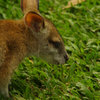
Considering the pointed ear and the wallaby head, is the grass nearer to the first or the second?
the wallaby head

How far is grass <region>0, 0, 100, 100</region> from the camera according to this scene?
5.96 meters

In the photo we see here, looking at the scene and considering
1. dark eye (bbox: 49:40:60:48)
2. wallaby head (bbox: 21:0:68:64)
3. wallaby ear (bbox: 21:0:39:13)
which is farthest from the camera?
wallaby ear (bbox: 21:0:39:13)

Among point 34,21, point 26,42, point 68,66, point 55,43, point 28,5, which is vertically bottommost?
point 68,66

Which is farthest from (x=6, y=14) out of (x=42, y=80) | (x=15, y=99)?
(x=15, y=99)

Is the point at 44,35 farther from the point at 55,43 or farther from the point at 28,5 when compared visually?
the point at 28,5

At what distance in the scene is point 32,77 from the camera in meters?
6.34

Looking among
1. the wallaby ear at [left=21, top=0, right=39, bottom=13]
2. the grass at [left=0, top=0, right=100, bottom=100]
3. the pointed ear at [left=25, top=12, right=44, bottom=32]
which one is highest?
the wallaby ear at [left=21, top=0, right=39, bottom=13]

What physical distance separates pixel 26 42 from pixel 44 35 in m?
0.35

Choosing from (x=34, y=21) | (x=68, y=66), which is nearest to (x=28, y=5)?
(x=34, y=21)

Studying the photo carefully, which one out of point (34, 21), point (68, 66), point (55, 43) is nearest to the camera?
point (34, 21)

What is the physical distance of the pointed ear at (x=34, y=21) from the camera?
5.38 metres

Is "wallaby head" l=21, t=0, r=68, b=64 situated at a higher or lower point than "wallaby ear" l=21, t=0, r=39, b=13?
lower

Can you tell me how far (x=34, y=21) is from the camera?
5520 millimetres

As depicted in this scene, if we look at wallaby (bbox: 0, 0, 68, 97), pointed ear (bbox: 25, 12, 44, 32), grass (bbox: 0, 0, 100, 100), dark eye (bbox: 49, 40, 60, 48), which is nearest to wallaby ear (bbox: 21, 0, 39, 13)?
wallaby (bbox: 0, 0, 68, 97)
